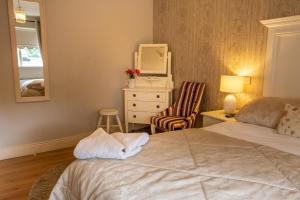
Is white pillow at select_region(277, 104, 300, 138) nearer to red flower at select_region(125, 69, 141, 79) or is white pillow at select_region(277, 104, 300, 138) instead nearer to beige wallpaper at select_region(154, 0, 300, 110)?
beige wallpaper at select_region(154, 0, 300, 110)

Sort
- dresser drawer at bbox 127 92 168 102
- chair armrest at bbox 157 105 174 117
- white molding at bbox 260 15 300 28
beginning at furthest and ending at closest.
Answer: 1. dresser drawer at bbox 127 92 168 102
2. chair armrest at bbox 157 105 174 117
3. white molding at bbox 260 15 300 28

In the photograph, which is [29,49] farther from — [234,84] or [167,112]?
[234,84]

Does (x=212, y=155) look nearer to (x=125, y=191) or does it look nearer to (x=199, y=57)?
(x=125, y=191)

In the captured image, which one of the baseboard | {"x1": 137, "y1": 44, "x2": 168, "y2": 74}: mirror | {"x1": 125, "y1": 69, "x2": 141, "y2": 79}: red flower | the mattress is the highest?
{"x1": 137, "y1": 44, "x2": 168, "y2": 74}: mirror

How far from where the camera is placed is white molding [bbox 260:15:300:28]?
223 cm

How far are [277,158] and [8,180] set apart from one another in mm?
2563

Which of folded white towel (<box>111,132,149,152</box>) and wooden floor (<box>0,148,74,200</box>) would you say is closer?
folded white towel (<box>111,132,149,152</box>)

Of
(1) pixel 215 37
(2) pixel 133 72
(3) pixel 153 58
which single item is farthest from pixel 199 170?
(3) pixel 153 58

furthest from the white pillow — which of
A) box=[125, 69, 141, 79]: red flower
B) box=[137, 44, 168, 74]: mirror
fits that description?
box=[125, 69, 141, 79]: red flower

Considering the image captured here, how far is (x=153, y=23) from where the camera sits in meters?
4.21

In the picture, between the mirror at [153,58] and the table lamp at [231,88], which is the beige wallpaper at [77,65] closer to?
the mirror at [153,58]

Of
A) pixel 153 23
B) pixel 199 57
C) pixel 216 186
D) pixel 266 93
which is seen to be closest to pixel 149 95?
pixel 199 57

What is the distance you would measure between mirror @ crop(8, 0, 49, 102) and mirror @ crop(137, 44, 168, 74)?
1522 millimetres

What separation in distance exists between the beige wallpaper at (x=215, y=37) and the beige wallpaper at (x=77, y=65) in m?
0.63
